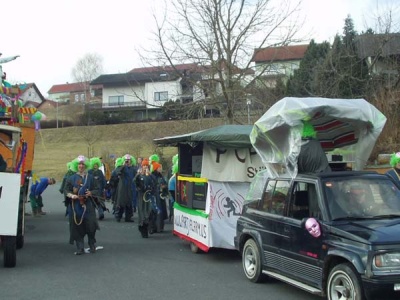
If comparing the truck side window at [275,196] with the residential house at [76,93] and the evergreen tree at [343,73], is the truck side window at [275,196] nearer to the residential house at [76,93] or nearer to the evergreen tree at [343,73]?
the evergreen tree at [343,73]

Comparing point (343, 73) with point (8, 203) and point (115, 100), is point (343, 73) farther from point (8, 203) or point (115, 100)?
point (115, 100)

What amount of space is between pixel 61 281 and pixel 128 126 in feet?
153

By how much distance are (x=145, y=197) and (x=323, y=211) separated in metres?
6.62

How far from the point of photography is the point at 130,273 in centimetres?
866

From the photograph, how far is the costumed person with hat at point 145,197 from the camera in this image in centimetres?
1239

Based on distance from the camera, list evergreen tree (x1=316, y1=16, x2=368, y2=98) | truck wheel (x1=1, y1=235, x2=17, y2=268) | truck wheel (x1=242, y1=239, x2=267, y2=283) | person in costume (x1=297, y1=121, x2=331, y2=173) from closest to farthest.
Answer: person in costume (x1=297, y1=121, x2=331, y2=173) < truck wheel (x1=242, y1=239, x2=267, y2=283) < truck wheel (x1=1, y1=235, x2=17, y2=268) < evergreen tree (x1=316, y1=16, x2=368, y2=98)

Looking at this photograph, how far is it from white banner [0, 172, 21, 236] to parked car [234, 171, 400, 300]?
11.8 ft

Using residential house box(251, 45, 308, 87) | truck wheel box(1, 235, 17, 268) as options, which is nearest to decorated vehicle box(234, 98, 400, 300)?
truck wheel box(1, 235, 17, 268)

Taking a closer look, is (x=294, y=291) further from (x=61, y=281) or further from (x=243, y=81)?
(x=243, y=81)

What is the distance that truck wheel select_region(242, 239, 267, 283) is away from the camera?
25.1 ft

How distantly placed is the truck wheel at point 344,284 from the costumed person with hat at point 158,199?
6.89 meters

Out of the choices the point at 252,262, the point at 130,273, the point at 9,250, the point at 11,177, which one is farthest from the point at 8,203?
the point at 252,262

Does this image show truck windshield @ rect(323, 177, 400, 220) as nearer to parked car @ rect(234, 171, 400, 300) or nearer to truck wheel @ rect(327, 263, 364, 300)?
parked car @ rect(234, 171, 400, 300)

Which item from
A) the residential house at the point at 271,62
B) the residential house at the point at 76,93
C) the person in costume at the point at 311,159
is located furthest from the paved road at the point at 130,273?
the residential house at the point at 76,93
